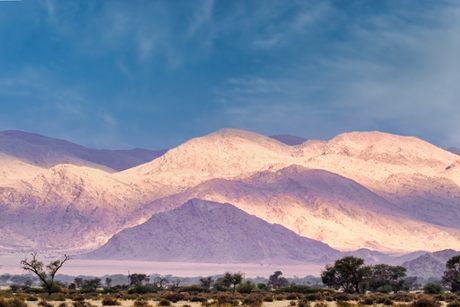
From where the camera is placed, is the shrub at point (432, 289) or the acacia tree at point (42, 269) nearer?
the acacia tree at point (42, 269)

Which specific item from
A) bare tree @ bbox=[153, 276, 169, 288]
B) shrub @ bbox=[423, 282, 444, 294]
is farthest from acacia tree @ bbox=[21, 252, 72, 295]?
shrub @ bbox=[423, 282, 444, 294]

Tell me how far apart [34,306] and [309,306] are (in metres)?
19.0

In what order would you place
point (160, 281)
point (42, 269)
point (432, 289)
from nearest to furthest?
point (42, 269), point (432, 289), point (160, 281)

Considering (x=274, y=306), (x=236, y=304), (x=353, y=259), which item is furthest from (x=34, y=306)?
(x=353, y=259)

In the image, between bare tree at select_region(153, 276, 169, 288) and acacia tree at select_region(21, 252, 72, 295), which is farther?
bare tree at select_region(153, 276, 169, 288)

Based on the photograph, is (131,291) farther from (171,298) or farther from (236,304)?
(236,304)

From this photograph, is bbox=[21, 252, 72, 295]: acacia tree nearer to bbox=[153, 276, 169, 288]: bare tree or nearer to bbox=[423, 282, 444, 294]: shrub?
bbox=[153, 276, 169, 288]: bare tree

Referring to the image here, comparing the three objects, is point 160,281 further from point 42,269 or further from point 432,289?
point 432,289

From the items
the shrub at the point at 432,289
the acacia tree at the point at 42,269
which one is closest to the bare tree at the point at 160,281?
the acacia tree at the point at 42,269

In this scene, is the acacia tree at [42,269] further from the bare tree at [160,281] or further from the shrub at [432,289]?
the shrub at [432,289]

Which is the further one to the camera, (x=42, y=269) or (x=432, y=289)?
(x=432, y=289)

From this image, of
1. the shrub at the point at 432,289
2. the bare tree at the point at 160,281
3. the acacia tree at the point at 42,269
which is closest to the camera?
the acacia tree at the point at 42,269

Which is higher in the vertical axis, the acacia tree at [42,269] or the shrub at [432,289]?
the acacia tree at [42,269]

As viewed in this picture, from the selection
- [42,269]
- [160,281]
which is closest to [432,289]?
[160,281]
